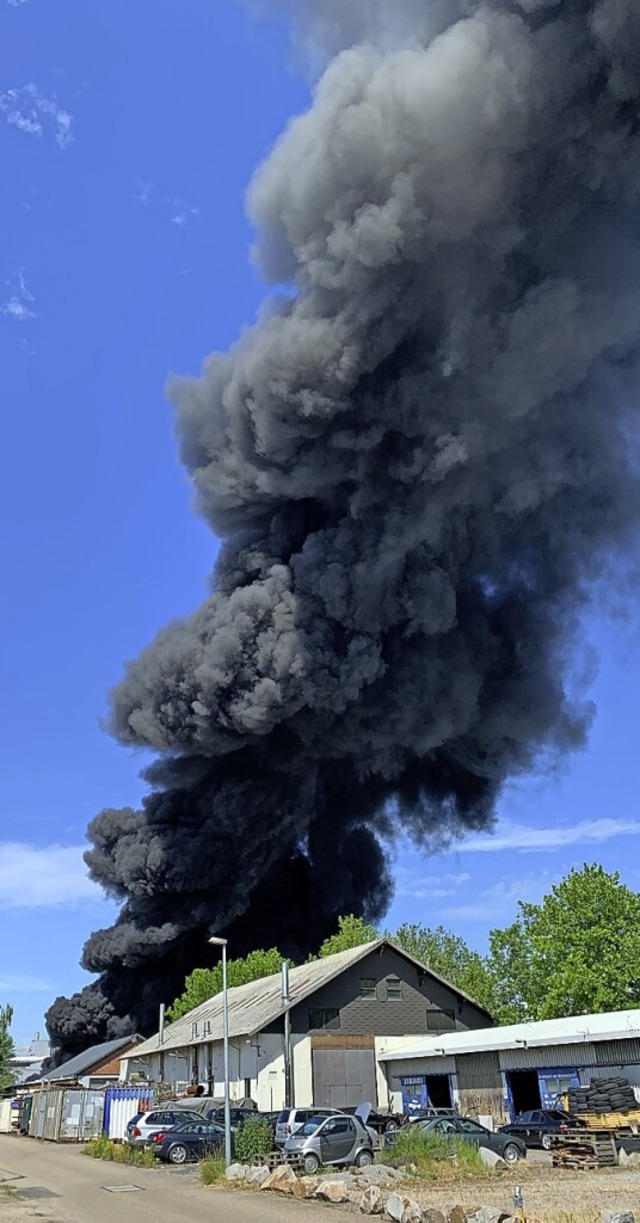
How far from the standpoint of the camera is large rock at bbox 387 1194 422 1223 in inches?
420

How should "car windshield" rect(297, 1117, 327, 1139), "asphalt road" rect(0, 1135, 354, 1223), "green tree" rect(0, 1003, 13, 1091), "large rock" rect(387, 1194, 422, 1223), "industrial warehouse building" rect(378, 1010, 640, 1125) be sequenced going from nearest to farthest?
1. "large rock" rect(387, 1194, 422, 1223)
2. "asphalt road" rect(0, 1135, 354, 1223)
3. "car windshield" rect(297, 1117, 327, 1139)
4. "industrial warehouse building" rect(378, 1010, 640, 1125)
5. "green tree" rect(0, 1003, 13, 1091)

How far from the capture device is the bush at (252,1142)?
60.4 feet

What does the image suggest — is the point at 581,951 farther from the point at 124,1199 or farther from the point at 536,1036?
the point at 124,1199

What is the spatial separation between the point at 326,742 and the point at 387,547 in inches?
406

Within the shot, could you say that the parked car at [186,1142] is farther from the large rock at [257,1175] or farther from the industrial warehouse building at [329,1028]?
the industrial warehouse building at [329,1028]

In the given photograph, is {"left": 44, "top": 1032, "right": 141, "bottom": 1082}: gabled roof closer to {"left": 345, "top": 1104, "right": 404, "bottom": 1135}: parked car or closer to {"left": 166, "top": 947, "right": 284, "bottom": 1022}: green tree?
{"left": 166, "top": 947, "right": 284, "bottom": 1022}: green tree

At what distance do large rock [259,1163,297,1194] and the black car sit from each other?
7.70 meters

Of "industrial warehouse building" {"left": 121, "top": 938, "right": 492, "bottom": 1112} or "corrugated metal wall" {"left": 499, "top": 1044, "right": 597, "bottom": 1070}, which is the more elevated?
"industrial warehouse building" {"left": 121, "top": 938, "right": 492, "bottom": 1112}

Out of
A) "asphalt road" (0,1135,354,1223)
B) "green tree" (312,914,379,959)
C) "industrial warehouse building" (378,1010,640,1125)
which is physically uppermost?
"green tree" (312,914,379,959)

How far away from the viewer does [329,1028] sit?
33.3 m

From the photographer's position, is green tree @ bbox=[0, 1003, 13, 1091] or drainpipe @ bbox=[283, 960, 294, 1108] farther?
green tree @ bbox=[0, 1003, 13, 1091]

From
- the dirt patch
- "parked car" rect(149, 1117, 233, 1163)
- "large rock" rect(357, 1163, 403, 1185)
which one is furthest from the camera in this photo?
"parked car" rect(149, 1117, 233, 1163)

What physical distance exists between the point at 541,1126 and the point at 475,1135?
3.00m

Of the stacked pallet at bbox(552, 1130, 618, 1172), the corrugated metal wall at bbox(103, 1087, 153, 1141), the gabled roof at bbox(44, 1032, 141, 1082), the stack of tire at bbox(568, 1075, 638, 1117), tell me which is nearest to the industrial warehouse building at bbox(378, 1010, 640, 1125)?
the stack of tire at bbox(568, 1075, 638, 1117)
